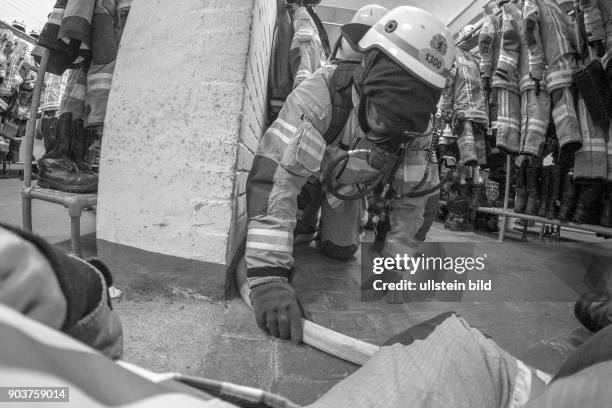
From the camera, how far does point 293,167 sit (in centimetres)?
117

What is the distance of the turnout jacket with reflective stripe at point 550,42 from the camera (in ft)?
7.49

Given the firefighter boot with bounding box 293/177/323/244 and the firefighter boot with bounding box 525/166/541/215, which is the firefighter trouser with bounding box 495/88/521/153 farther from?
the firefighter boot with bounding box 293/177/323/244

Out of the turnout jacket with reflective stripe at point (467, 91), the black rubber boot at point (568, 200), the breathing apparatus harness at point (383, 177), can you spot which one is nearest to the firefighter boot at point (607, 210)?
the black rubber boot at point (568, 200)

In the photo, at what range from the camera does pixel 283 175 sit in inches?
47.0

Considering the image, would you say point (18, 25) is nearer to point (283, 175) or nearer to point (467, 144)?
point (283, 175)

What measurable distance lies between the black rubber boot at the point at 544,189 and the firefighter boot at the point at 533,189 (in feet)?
0.13

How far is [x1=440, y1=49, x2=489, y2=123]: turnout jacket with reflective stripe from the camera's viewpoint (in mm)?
3291

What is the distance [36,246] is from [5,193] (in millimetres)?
4182

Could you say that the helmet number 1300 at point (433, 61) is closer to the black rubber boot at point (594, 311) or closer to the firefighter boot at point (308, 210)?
the firefighter boot at point (308, 210)

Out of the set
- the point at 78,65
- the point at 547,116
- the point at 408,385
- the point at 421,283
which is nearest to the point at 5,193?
the point at 78,65

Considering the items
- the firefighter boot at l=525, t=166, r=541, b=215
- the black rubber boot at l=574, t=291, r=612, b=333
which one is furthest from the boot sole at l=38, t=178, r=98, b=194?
the firefighter boot at l=525, t=166, r=541, b=215

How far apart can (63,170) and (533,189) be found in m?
3.31

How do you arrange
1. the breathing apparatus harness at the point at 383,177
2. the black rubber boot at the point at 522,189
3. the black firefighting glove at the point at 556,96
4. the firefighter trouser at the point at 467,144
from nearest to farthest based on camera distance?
the breathing apparatus harness at the point at 383,177 < the black firefighting glove at the point at 556,96 < the black rubber boot at the point at 522,189 < the firefighter trouser at the point at 467,144

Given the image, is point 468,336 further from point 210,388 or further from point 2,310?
point 2,310
